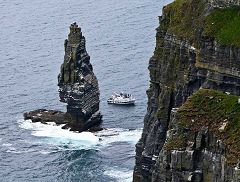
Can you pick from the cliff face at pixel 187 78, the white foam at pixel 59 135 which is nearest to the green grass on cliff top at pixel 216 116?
the cliff face at pixel 187 78

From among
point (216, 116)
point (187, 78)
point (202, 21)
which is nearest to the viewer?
point (216, 116)

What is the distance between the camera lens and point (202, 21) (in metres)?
132

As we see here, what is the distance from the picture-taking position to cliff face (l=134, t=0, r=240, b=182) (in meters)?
99.3

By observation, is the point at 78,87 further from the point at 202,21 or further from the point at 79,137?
the point at 202,21

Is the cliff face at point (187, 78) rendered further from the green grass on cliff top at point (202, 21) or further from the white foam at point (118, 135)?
the white foam at point (118, 135)

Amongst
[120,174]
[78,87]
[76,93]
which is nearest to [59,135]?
[76,93]

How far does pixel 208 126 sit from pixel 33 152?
82121 millimetres

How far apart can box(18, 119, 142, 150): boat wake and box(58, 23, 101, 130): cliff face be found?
16.4ft

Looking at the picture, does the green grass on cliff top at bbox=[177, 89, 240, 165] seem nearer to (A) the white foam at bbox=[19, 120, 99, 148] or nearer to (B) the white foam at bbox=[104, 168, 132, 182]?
(B) the white foam at bbox=[104, 168, 132, 182]

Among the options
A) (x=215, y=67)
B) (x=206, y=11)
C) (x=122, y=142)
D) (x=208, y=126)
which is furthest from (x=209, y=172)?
(x=122, y=142)

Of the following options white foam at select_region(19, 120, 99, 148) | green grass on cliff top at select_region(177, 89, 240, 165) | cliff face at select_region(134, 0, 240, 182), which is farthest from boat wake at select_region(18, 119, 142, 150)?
green grass on cliff top at select_region(177, 89, 240, 165)

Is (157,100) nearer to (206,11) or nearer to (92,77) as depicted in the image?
(206,11)

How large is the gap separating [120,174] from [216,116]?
58993 mm

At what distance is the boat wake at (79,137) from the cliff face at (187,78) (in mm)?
30496
